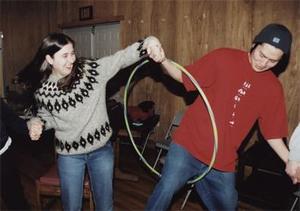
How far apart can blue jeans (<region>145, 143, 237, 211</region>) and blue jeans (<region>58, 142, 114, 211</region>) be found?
38 cm

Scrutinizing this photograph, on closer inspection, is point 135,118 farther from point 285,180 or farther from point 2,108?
point 2,108

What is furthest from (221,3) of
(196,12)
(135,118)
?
(135,118)

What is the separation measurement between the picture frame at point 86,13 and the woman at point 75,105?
4.54 meters

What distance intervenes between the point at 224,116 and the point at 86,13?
5234mm

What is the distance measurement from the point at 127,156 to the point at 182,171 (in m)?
3.45

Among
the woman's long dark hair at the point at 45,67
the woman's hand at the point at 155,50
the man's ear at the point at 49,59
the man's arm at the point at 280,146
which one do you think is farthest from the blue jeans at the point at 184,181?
the man's ear at the point at 49,59

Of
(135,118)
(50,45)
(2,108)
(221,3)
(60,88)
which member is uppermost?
(221,3)

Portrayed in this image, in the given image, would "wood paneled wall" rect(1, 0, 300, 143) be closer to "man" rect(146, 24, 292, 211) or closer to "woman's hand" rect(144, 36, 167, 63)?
"man" rect(146, 24, 292, 211)

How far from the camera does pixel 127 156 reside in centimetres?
555

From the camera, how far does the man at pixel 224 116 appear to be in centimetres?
216

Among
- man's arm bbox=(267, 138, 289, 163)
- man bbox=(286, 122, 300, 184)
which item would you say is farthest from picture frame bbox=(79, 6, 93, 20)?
man bbox=(286, 122, 300, 184)

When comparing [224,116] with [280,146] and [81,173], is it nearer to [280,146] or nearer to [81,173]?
[280,146]

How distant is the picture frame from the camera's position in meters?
6.59

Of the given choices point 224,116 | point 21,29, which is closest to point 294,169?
point 224,116
